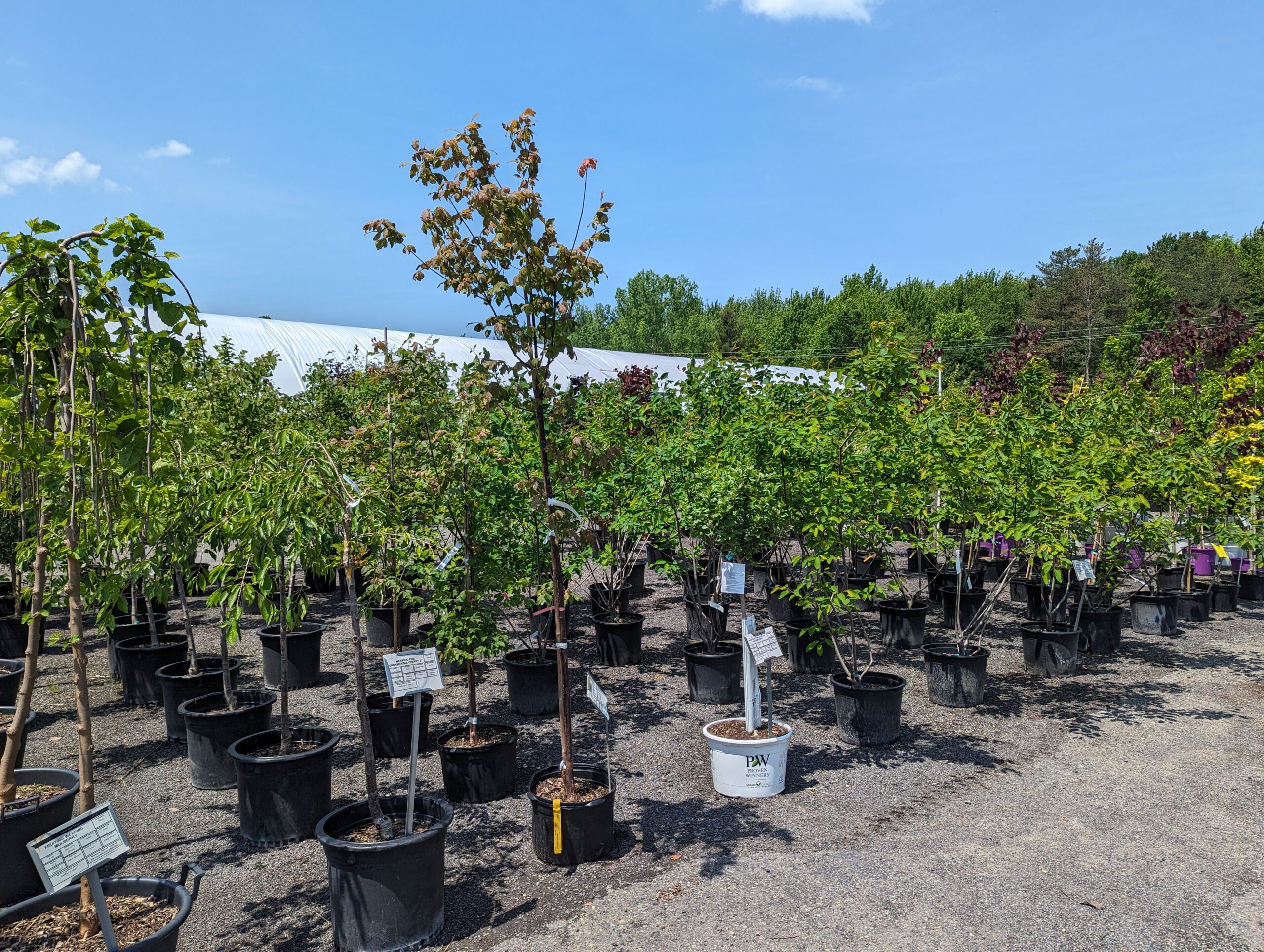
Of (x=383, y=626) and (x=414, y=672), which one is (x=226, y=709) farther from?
(x=383, y=626)

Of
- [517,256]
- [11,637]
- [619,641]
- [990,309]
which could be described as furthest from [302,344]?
[990,309]

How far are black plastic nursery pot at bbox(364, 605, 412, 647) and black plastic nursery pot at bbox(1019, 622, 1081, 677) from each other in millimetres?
6450

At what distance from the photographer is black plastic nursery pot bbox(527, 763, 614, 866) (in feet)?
13.9

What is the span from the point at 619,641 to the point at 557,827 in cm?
414

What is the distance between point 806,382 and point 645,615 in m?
4.43

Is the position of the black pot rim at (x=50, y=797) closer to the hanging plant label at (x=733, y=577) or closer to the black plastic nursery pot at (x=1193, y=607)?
the hanging plant label at (x=733, y=577)

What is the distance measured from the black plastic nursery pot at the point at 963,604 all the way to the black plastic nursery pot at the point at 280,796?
787cm

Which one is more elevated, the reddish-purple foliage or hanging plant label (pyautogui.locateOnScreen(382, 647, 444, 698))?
the reddish-purple foliage

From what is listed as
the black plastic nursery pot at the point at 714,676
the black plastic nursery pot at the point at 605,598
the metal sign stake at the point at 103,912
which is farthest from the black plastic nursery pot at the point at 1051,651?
the metal sign stake at the point at 103,912

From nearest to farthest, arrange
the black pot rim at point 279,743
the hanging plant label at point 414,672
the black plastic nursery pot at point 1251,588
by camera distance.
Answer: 1. the hanging plant label at point 414,672
2. the black pot rim at point 279,743
3. the black plastic nursery pot at point 1251,588

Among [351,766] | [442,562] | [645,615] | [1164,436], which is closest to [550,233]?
[442,562]

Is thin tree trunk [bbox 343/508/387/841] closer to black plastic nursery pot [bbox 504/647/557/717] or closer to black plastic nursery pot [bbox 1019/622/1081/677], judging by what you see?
black plastic nursery pot [bbox 504/647/557/717]

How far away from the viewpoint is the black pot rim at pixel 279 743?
453 centimetres

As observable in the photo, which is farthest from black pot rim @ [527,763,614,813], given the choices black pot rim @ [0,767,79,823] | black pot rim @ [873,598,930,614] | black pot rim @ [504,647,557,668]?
black pot rim @ [873,598,930,614]
